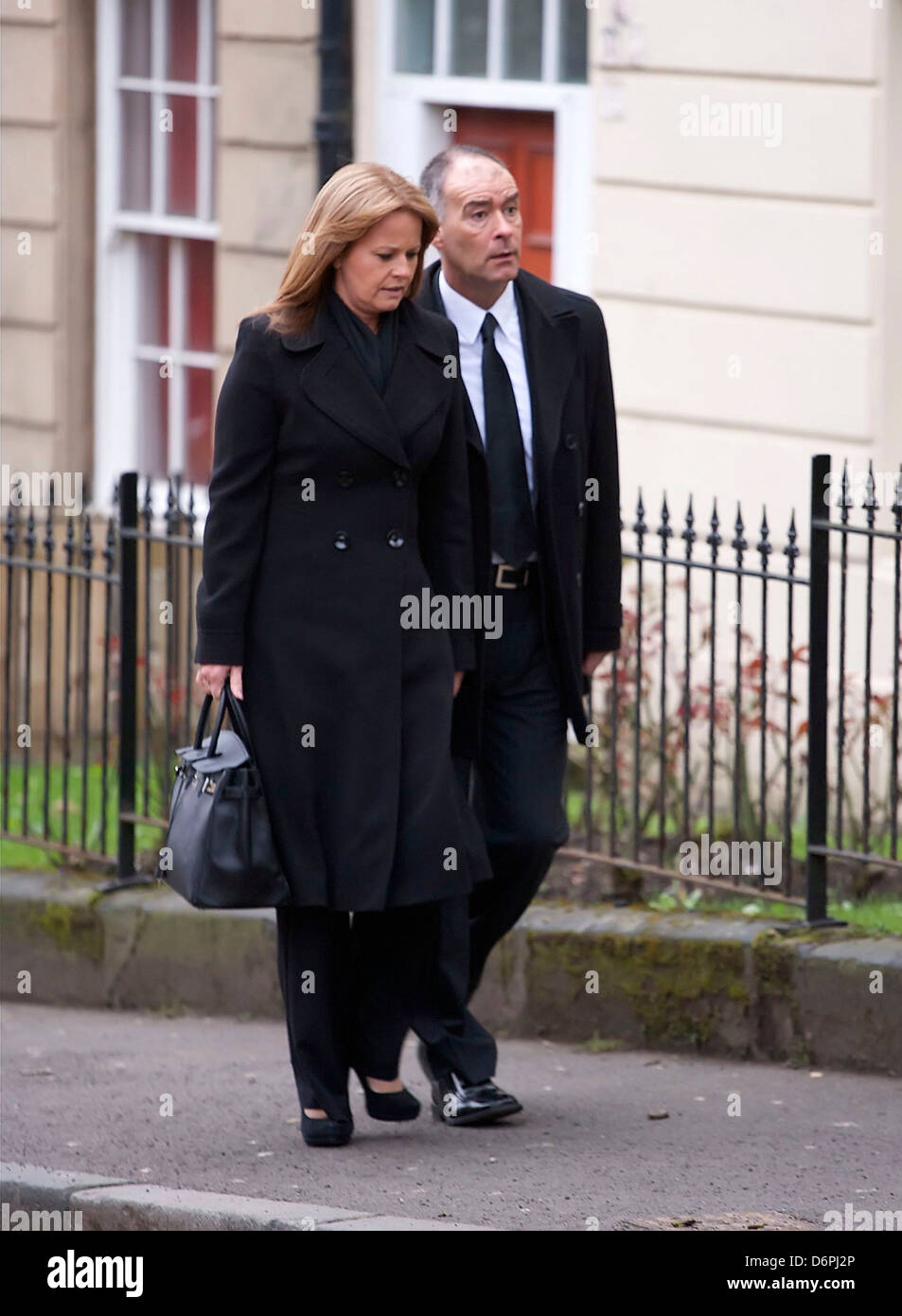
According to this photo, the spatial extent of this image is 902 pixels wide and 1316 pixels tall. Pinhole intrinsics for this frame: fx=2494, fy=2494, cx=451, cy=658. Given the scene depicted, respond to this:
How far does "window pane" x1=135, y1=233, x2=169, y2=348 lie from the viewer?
37.0ft

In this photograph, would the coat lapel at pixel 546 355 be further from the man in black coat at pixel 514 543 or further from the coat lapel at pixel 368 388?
the coat lapel at pixel 368 388

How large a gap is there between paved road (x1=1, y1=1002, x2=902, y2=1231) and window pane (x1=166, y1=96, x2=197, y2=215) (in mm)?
5103

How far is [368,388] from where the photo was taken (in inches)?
206

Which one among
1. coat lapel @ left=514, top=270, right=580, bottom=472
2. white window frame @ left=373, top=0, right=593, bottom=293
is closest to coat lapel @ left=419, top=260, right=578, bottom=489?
coat lapel @ left=514, top=270, right=580, bottom=472

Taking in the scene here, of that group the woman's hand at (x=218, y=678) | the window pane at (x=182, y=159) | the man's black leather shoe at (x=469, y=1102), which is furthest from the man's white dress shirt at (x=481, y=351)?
the window pane at (x=182, y=159)

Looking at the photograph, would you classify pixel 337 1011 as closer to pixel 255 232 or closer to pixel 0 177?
pixel 255 232

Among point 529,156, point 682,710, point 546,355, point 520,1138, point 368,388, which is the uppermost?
point 529,156

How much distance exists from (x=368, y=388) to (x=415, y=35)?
522cm

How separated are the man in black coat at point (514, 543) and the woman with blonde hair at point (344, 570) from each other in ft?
0.53

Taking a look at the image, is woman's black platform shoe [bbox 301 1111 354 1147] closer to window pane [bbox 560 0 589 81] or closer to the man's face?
the man's face

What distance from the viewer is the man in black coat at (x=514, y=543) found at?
5484mm

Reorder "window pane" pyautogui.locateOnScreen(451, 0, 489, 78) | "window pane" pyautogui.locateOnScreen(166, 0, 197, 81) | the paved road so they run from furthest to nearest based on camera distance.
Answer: "window pane" pyautogui.locateOnScreen(166, 0, 197, 81) → "window pane" pyautogui.locateOnScreen(451, 0, 489, 78) → the paved road

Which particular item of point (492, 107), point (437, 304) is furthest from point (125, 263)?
point (437, 304)

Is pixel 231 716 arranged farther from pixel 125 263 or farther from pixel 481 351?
pixel 125 263
